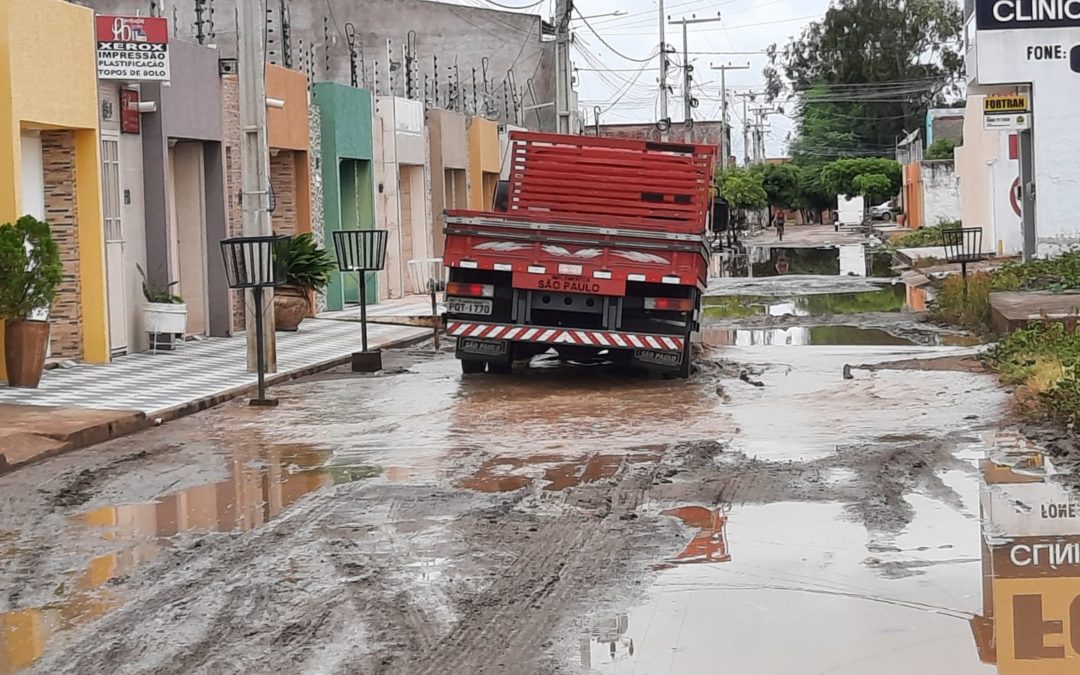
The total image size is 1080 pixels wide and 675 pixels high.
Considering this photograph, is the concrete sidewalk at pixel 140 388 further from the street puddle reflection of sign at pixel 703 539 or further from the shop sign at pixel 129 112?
the street puddle reflection of sign at pixel 703 539

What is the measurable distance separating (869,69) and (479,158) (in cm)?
5953

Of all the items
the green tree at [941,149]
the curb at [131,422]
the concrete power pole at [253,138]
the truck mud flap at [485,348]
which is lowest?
the curb at [131,422]

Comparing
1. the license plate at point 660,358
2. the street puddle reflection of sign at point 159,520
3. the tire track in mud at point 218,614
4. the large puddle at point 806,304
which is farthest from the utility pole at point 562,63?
the tire track in mud at point 218,614

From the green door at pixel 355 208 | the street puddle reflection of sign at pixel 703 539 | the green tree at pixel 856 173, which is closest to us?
the street puddle reflection of sign at pixel 703 539

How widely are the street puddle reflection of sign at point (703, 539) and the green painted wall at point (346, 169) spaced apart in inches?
834

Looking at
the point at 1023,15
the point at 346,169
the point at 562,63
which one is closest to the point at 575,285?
the point at 1023,15

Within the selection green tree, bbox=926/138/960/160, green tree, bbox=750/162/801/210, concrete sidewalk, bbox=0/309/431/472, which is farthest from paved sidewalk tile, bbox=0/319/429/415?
green tree, bbox=750/162/801/210

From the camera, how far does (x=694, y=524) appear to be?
9117 millimetres

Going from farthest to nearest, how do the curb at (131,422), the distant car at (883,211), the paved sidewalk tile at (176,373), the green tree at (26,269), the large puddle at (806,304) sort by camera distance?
the distant car at (883,211)
the large puddle at (806,304)
the paved sidewalk tile at (176,373)
the green tree at (26,269)
the curb at (131,422)

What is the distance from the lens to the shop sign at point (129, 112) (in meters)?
21.2

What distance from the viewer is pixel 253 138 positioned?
1828cm

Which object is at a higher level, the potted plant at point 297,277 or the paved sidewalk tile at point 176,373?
the potted plant at point 297,277

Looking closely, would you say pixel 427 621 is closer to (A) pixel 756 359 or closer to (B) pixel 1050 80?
(A) pixel 756 359

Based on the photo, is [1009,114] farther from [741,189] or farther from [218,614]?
[741,189]
